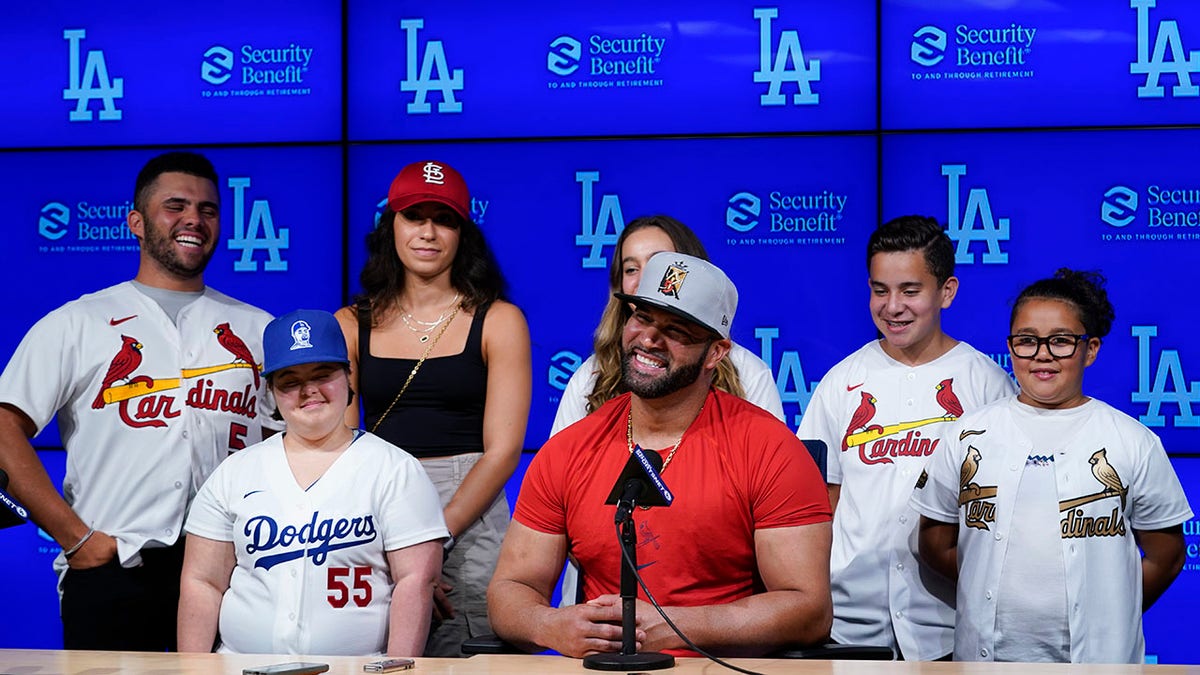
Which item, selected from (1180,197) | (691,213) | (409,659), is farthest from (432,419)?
(1180,197)

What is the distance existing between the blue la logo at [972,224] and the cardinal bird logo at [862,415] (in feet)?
4.93

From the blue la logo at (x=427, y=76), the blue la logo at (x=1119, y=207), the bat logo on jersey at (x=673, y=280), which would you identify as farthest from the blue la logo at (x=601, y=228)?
the bat logo on jersey at (x=673, y=280)

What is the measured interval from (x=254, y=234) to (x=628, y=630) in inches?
127

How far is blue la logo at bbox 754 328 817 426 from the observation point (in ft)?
15.6

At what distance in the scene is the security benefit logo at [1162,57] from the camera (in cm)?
460

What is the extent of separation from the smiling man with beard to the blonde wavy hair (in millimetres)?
470

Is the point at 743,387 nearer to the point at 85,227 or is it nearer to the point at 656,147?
the point at 656,147

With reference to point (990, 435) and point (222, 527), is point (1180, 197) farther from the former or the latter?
point (222, 527)

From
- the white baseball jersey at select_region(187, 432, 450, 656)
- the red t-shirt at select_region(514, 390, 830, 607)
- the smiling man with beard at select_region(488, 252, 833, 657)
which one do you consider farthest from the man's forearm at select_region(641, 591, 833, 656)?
the white baseball jersey at select_region(187, 432, 450, 656)

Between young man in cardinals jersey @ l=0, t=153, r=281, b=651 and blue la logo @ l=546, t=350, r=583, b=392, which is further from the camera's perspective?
blue la logo @ l=546, t=350, r=583, b=392

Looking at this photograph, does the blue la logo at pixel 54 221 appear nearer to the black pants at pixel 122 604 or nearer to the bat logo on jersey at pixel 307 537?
the black pants at pixel 122 604

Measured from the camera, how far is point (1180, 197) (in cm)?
463

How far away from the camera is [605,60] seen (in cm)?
493

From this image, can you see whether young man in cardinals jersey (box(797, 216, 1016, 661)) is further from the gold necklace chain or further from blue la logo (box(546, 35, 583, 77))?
blue la logo (box(546, 35, 583, 77))
